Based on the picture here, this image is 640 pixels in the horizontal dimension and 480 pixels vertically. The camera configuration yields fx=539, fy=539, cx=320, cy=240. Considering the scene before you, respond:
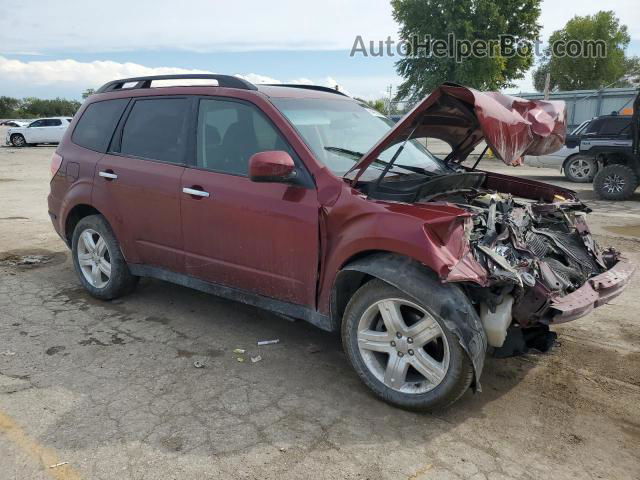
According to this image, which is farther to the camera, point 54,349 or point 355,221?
point 54,349

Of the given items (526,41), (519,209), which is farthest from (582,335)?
(526,41)

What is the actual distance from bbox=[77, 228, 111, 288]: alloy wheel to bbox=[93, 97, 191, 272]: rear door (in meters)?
0.30

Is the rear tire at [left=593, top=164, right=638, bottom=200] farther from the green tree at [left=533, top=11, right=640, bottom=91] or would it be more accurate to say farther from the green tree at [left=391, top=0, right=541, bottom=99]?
the green tree at [left=533, top=11, right=640, bottom=91]

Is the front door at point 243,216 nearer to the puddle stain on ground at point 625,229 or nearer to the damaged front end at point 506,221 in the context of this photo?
the damaged front end at point 506,221

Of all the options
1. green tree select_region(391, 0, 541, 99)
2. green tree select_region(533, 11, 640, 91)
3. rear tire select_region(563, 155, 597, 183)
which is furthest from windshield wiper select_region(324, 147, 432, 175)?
green tree select_region(533, 11, 640, 91)

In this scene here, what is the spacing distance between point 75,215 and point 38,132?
94.7 feet

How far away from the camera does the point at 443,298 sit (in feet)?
9.38

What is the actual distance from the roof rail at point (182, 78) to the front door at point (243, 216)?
165mm

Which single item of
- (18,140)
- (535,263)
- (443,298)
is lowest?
(18,140)

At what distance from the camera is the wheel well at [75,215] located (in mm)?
4953

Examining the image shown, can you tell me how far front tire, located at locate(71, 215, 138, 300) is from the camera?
4.72 m

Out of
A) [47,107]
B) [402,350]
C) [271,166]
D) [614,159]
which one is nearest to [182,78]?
[271,166]

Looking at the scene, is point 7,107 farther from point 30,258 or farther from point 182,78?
point 182,78

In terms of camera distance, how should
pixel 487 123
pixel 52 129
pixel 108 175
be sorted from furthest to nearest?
pixel 52 129, pixel 108 175, pixel 487 123
